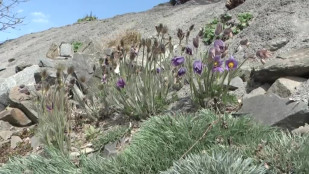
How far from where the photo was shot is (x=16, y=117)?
6082 millimetres

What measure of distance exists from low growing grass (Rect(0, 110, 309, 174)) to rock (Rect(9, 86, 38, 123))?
2.43m

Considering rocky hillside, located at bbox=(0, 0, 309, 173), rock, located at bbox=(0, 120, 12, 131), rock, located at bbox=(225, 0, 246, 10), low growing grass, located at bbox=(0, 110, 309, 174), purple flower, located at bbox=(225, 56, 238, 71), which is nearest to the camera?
low growing grass, located at bbox=(0, 110, 309, 174)

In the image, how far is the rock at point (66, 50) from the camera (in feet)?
28.2

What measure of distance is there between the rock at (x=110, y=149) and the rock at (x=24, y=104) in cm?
223

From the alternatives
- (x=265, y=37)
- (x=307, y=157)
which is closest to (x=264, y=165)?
(x=307, y=157)

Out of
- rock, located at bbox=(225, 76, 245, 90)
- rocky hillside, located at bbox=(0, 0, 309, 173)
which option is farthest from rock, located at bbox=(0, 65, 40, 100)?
rock, located at bbox=(225, 76, 245, 90)

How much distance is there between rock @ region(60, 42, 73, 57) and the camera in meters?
8.60

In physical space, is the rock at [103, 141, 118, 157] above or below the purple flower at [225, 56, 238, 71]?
below

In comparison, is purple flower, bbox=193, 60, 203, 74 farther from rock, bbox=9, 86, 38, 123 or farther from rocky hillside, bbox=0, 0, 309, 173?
rock, bbox=9, 86, 38, 123

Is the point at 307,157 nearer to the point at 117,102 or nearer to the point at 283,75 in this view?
the point at 283,75

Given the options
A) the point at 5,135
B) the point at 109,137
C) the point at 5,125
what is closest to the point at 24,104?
the point at 5,125

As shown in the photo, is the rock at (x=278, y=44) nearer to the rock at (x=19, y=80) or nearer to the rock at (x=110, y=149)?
the rock at (x=110, y=149)

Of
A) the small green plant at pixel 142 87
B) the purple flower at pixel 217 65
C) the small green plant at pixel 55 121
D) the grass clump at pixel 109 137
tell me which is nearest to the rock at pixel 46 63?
the small green plant at pixel 142 87

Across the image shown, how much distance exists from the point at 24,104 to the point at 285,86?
3692 millimetres
